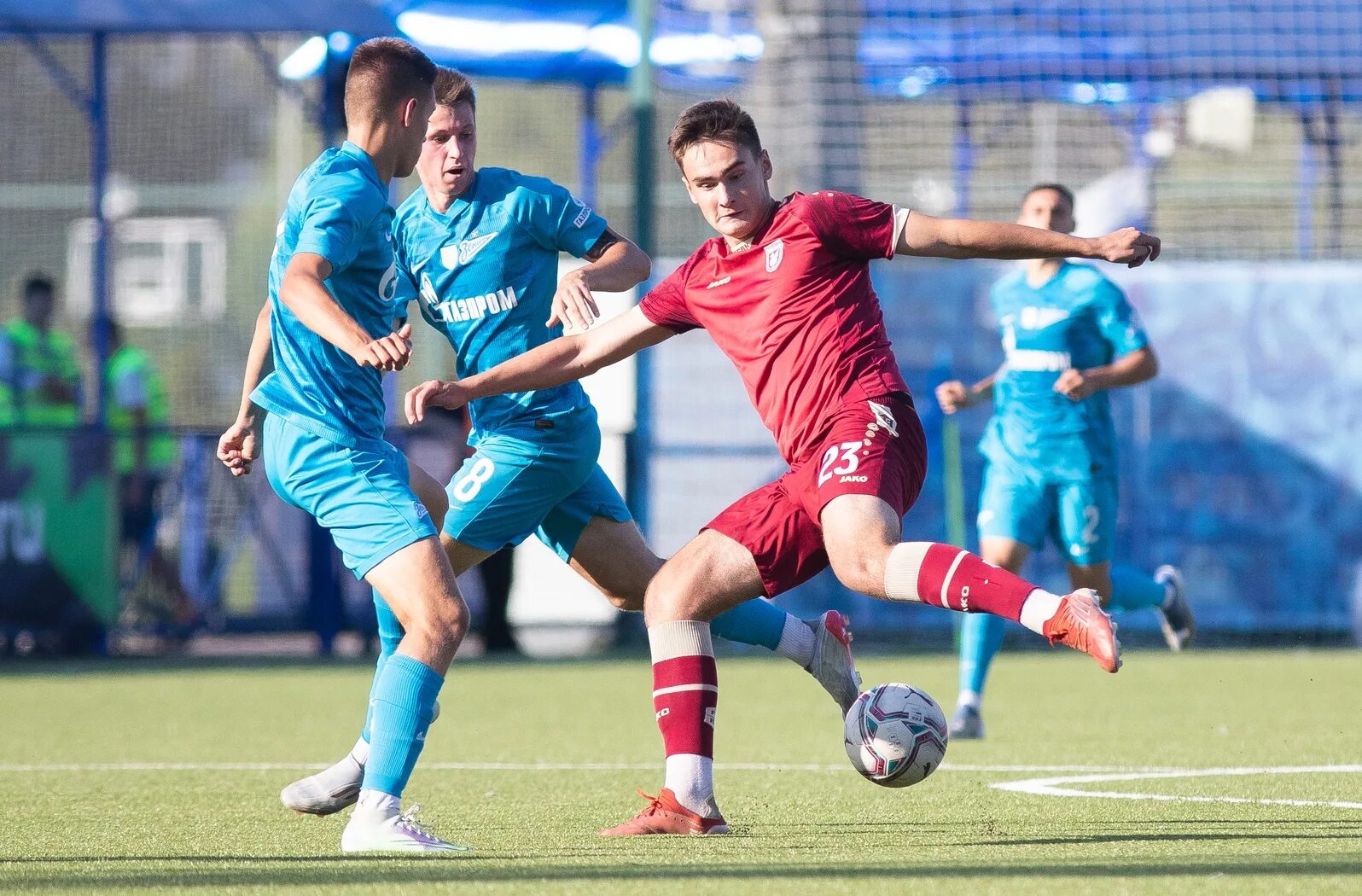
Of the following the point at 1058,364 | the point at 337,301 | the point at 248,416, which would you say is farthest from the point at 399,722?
the point at 1058,364

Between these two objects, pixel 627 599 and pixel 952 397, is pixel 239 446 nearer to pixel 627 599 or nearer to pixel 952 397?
pixel 627 599

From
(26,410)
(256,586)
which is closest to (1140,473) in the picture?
(256,586)

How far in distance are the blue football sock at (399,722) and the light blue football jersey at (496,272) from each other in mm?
1392

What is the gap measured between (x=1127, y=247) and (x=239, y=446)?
2439mm

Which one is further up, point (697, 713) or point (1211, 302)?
point (1211, 302)

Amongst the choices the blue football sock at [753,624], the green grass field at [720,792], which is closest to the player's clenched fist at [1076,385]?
the green grass field at [720,792]

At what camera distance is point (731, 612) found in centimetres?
606

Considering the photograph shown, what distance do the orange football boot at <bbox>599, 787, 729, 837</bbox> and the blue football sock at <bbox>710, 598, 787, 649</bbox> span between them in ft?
3.30

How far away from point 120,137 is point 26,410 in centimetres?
1982

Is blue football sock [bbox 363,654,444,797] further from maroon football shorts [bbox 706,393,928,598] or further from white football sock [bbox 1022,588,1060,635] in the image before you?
white football sock [bbox 1022,588,1060,635]

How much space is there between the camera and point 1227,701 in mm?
9508

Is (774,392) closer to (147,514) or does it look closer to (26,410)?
(147,514)

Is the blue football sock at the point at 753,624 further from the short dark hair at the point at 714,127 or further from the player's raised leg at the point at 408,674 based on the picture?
the short dark hair at the point at 714,127

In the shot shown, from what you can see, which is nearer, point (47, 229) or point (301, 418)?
point (301, 418)
